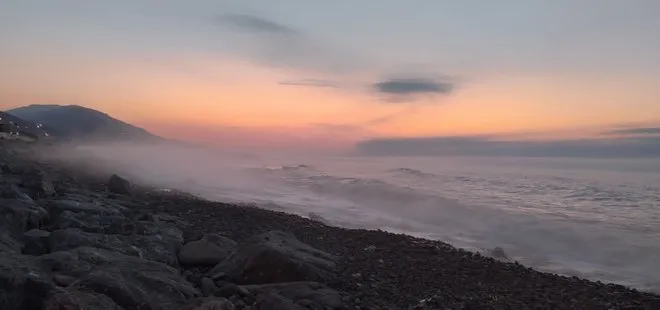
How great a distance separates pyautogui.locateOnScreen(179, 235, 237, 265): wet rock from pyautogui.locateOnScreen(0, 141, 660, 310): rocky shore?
2cm

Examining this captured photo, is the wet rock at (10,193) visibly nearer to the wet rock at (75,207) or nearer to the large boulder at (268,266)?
the wet rock at (75,207)

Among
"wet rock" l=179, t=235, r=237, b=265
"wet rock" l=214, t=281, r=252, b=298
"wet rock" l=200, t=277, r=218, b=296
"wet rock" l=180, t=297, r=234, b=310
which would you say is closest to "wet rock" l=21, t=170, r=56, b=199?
"wet rock" l=179, t=235, r=237, b=265

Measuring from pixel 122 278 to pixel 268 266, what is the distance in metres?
2.87

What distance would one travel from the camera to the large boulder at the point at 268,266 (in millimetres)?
8266

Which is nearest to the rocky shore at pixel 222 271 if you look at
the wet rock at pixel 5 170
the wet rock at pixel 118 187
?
the wet rock at pixel 5 170

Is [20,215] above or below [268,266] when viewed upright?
above

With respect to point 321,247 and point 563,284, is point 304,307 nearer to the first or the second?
point 321,247

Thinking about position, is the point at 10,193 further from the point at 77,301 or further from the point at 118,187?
the point at 118,187

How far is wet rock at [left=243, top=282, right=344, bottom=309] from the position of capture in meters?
7.23

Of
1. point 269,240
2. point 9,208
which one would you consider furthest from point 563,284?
point 9,208

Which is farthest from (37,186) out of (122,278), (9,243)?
(122,278)

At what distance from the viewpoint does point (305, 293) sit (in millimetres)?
7492

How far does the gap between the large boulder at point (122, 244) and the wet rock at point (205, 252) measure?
0.59 feet

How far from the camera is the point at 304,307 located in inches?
275
